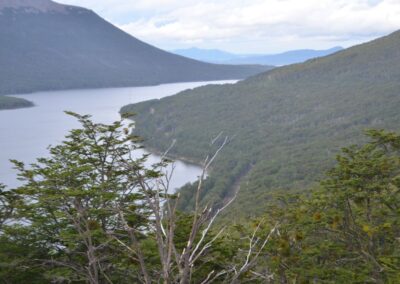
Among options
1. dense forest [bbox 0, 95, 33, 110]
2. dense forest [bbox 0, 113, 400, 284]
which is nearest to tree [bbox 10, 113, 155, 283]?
dense forest [bbox 0, 113, 400, 284]

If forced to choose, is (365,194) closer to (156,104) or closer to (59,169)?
(59,169)

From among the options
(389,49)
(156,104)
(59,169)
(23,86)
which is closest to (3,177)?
(59,169)

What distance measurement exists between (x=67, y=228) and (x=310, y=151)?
8278cm

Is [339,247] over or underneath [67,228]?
underneath

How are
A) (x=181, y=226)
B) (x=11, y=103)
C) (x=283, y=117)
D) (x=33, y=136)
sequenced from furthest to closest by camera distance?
(x=11, y=103)
(x=283, y=117)
(x=33, y=136)
(x=181, y=226)

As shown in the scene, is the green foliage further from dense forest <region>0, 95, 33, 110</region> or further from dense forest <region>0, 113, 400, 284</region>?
dense forest <region>0, 95, 33, 110</region>

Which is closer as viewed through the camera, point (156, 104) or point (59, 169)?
point (59, 169)

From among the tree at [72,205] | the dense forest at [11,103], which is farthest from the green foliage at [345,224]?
the dense forest at [11,103]

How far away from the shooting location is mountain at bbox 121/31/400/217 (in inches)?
3100

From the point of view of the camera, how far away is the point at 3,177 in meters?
50.4

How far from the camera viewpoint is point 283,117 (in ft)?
412

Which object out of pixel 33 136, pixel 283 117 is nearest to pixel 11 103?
pixel 33 136

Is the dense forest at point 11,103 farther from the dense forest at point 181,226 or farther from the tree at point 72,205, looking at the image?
the tree at point 72,205

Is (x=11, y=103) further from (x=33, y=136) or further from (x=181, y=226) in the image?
(x=181, y=226)
